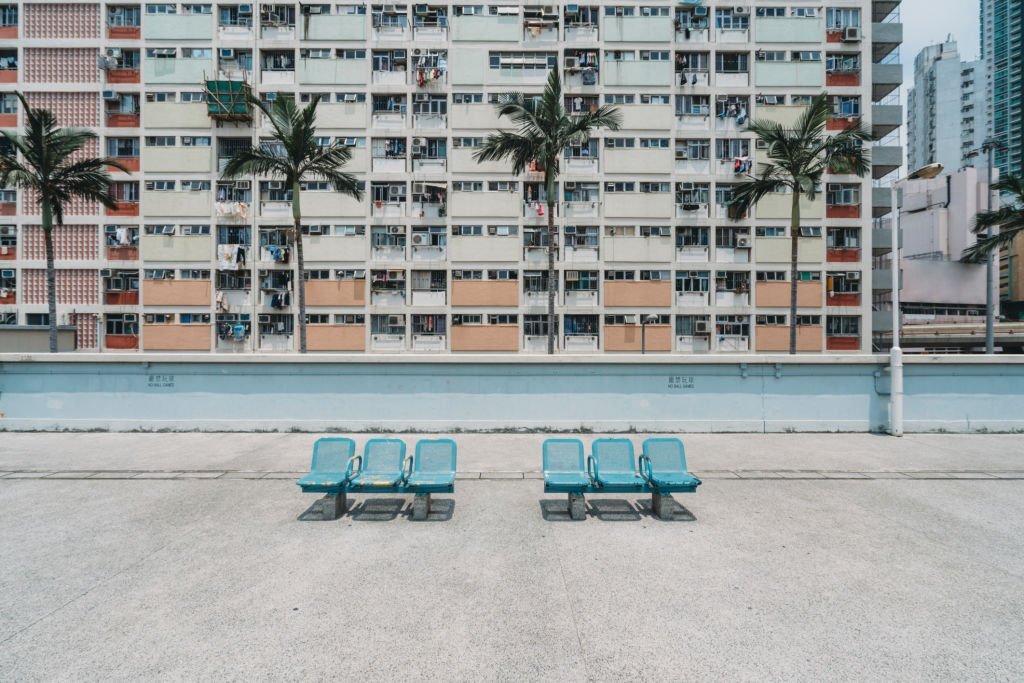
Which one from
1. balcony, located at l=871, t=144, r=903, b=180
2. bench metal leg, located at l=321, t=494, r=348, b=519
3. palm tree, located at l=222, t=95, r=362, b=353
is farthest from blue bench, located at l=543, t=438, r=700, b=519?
balcony, located at l=871, t=144, r=903, b=180

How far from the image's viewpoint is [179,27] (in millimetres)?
30359

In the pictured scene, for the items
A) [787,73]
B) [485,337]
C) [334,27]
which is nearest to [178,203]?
[334,27]

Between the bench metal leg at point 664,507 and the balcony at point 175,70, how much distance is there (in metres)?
38.1

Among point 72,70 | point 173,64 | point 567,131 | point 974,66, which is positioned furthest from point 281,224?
point 974,66

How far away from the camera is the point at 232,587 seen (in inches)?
207

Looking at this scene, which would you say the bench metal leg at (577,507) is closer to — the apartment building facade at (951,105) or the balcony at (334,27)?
the balcony at (334,27)

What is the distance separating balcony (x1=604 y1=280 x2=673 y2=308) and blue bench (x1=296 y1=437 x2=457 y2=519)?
2410 centimetres

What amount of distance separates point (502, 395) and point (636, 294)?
19774mm

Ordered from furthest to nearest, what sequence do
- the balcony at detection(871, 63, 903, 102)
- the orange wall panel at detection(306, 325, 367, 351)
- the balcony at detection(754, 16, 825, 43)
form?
the balcony at detection(871, 63, 903, 102)
the balcony at detection(754, 16, 825, 43)
the orange wall panel at detection(306, 325, 367, 351)

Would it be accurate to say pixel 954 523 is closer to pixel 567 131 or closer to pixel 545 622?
pixel 545 622

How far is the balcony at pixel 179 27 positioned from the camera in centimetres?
3023

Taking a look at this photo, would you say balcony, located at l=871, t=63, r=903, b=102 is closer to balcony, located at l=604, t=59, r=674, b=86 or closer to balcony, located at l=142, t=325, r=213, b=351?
balcony, located at l=604, t=59, r=674, b=86

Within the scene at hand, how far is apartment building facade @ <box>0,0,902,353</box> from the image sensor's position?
98.8 ft

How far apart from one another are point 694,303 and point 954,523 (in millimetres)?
24677
